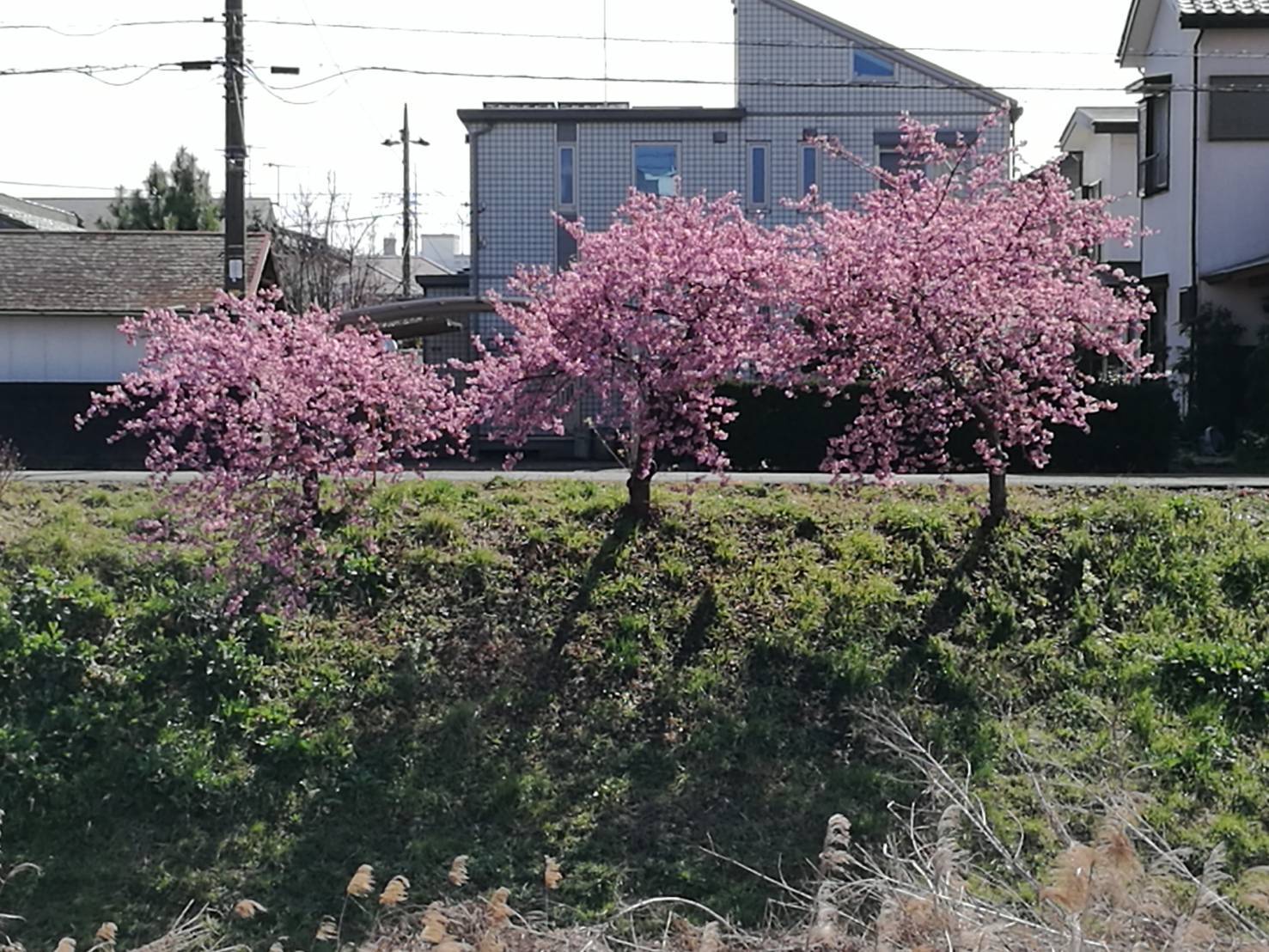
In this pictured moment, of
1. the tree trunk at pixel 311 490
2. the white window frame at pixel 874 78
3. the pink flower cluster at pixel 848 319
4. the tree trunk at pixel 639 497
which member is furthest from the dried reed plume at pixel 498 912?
the white window frame at pixel 874 78

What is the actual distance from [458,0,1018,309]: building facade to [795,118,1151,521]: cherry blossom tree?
1902 cm

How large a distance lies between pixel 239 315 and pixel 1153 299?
16102mm

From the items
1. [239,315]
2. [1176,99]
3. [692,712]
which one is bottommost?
[692,712]

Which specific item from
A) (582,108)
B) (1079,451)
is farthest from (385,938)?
(582,108)

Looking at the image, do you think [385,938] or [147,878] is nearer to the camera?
[385,938]

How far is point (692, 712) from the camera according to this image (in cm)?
1087

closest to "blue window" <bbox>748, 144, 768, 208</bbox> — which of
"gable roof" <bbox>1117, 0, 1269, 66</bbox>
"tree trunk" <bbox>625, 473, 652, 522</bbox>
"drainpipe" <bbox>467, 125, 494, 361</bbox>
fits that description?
"drainpipe" <bbox>467, 125, 494, 361</bbox>

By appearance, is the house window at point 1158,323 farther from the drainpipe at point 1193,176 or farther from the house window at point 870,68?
the house window at point 870,68

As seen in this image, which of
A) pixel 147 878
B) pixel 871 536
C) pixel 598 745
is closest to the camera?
pixel 147 878

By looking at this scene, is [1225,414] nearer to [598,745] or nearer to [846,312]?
[846,312]

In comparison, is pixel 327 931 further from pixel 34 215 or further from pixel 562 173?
pixel 34 215

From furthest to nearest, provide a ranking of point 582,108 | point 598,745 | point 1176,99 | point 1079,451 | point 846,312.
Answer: point 582,108
point 1176,99
point 1079,451
point 846,312
point 598,745

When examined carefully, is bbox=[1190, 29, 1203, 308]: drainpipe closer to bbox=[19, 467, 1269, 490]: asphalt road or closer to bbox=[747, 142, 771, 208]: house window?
bbox=[19, 467, 1269, 490]: asphalt road

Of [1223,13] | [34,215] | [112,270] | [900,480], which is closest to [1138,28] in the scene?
[1223,13]
